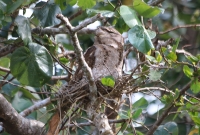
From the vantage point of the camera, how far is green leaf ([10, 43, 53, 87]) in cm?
201

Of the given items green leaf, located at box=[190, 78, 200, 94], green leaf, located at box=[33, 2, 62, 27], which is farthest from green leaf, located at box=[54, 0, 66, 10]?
green leaf, located at box=[190, 78, 200, 94]

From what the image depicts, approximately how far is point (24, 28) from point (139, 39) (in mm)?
518

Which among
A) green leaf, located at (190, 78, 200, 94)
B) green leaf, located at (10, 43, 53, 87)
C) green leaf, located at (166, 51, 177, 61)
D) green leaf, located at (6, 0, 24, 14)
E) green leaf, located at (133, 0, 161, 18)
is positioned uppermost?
green leaf, located at (6, 0, 24, 14)

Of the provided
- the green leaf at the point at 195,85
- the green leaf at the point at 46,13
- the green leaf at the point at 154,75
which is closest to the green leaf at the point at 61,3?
the green leaf at the point at 46,13

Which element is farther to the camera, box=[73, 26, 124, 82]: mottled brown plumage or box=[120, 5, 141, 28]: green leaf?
box=[73, 26, 124, 82]: mottled brown plumage

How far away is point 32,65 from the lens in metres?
2.04

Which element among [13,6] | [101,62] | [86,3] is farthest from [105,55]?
[13,6]

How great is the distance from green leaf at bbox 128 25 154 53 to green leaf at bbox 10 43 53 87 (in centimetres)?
41

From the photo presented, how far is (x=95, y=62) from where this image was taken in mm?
2217

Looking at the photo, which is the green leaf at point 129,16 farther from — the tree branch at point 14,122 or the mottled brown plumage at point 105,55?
the tree branch at point 14,122

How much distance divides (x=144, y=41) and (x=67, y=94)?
0.42 metres

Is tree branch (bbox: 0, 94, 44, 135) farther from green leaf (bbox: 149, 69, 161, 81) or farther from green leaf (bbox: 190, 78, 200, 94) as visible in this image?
green leaf (bbox: 190, 78, 200, 94)

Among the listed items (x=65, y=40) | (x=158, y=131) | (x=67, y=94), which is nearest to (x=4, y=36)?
(x=67, y=94)

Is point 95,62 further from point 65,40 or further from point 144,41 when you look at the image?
point 65,40
